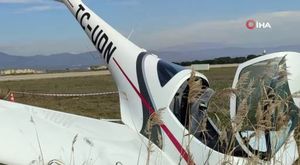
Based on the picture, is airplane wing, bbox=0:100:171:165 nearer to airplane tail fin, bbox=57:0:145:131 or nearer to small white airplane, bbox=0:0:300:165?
small white airplane, bbox=0:0:300:165

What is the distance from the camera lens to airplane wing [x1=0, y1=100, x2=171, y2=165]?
4797 millimetres

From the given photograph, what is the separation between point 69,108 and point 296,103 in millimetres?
12741

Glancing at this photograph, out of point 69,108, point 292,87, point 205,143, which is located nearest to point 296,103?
point 292,87

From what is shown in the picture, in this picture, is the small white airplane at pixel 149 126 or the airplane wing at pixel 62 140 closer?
the small white airplane at pixel 149 126

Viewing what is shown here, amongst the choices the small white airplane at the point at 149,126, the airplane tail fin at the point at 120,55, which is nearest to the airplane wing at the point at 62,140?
the small white airplane at the point at 149,126

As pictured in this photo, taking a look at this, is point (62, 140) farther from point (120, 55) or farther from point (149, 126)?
point (120, 55)

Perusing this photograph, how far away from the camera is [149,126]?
3.20m

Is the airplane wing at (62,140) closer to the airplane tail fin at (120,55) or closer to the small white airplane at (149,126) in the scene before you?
the small white airplane at (149,126)

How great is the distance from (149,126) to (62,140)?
237 centimetres

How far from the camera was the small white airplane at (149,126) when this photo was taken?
4.25 metres

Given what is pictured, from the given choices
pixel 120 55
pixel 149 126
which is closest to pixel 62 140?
pixel 149 126

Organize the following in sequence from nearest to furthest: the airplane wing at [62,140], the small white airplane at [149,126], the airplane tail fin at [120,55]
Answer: the small white airplane at [149,126]
the airplane wing at [62,140]
the airplane tail fin at [120,55]

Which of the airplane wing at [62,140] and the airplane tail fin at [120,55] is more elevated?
the airplane tail fin at [120,55]

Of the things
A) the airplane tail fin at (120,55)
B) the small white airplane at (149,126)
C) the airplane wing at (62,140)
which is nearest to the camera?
the small white airplane at (149,126)
